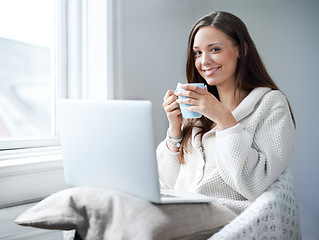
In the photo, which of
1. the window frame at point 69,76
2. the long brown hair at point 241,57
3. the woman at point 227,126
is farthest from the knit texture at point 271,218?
the window frame at point 69,76

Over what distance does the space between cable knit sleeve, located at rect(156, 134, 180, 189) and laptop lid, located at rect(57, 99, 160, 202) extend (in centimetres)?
53

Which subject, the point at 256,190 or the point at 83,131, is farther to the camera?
the point at 256,190

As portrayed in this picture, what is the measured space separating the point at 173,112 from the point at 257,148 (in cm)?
33

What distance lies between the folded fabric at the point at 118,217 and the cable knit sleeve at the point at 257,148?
219 millimetres

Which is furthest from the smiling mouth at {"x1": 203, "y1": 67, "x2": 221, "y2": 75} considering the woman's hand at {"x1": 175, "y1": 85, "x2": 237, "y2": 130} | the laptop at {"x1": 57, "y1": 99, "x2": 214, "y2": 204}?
the laptop at {"x1": 57, "y1": 99, "x2": 214, "y2": 204}

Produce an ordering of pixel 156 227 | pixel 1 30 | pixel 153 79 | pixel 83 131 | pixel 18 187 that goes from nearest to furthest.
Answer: pixel 156 227
pixel 83 131
pixel 18 187
pixel 1 30
pixel 153 79

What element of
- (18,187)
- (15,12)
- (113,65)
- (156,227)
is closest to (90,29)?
(113,65)

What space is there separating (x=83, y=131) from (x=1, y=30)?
93cm

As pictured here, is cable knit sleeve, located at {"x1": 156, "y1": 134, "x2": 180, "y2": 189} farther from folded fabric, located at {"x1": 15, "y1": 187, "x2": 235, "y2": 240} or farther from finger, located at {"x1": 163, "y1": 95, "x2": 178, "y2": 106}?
folded fabric, located at {"x1": 15, "y1": 187, "x2": 235, "y2": 240}

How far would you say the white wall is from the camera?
5.70 ft

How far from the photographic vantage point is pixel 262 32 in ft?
6.31

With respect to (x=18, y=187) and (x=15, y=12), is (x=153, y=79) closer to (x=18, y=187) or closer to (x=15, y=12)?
(x=15, y=12)

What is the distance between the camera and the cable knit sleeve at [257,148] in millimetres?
→ 984

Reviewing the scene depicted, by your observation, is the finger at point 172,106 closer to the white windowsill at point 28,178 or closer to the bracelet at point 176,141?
the bracelet at point 176,141
